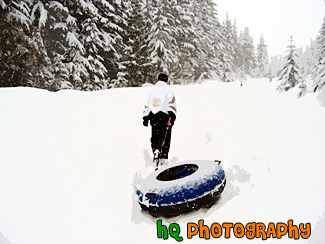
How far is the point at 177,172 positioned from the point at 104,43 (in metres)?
16.3

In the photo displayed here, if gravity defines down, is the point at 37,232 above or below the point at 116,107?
below

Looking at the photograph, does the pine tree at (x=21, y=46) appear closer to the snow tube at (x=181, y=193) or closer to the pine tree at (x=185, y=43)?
the snow tube at (x=181, y=193)

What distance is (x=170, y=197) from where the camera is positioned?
128 inches

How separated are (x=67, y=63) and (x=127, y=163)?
12.6 m

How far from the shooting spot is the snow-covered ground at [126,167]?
3262 millimetres

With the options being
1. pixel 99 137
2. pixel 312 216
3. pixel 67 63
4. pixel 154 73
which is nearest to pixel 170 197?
pixel 312 216

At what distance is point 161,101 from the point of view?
525cm

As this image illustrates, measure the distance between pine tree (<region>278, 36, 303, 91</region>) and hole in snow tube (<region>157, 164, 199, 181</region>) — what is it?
1237 centimetres

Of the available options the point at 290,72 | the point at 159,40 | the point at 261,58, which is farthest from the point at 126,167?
the point at 261,58

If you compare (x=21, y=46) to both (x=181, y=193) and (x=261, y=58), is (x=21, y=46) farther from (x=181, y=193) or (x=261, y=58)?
(x=261, y=58)

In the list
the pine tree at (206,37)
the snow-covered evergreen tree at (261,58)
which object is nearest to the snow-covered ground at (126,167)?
the pine tree at (206,37)

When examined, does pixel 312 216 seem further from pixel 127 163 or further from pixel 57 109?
pixel 57 109

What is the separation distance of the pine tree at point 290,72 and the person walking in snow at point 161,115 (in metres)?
11.3

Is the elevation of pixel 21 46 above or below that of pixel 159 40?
below
